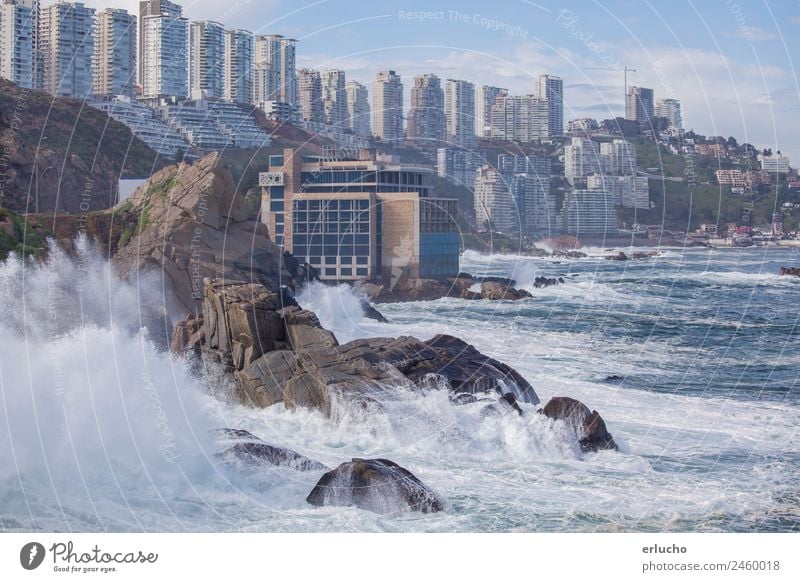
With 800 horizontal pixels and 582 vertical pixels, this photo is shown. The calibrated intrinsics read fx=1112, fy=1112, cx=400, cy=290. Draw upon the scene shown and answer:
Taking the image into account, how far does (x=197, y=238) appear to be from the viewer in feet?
43.4

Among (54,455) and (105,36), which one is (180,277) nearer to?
(54,455)

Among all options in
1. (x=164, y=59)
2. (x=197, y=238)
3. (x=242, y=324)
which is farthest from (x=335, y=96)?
(x=164, y=59)

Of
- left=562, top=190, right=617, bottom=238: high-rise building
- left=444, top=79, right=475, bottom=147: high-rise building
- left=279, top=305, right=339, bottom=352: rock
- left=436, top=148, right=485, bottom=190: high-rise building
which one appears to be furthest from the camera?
left=562, top=190, right=617, bottom=238: high-rise building

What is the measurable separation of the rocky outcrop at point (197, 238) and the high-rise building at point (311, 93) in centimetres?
398

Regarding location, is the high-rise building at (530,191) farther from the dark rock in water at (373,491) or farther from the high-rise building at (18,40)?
the dark rock in water at (373,491)

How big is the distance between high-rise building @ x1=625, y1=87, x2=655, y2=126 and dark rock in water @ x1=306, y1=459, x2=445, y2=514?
32.7 feet

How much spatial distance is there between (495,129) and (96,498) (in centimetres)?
1371

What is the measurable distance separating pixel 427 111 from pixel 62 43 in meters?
16.3

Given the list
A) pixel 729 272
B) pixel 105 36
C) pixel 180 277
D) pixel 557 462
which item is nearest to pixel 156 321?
pixel 180 277

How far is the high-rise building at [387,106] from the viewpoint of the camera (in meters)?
14.5

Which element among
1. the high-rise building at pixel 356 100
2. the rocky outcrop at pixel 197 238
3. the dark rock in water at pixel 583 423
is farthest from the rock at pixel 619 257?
the dark rock in water at pixel 583 423

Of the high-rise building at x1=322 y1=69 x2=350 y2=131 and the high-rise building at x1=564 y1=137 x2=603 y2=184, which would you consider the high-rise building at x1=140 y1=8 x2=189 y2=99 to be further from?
the high-rise building at x1=564 y1=137 x2=603 y2=184

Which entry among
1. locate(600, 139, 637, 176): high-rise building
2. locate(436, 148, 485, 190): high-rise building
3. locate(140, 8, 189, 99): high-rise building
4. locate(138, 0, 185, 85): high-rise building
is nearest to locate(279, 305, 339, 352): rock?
locate(436, 148, 485, 190): high-rise building

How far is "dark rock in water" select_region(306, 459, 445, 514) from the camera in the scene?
656 cm
